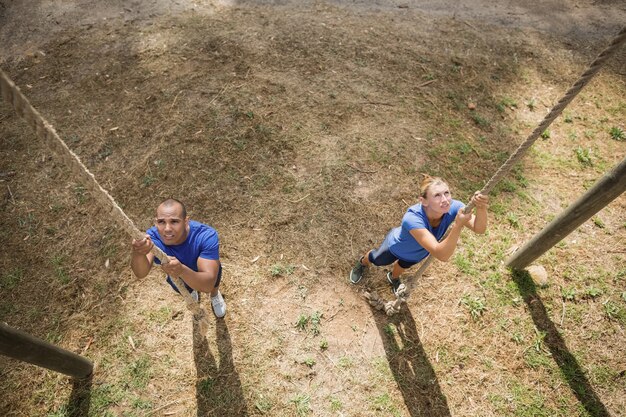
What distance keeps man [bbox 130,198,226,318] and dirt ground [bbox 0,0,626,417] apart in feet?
4.10

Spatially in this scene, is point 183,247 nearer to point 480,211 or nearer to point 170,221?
point 170,221

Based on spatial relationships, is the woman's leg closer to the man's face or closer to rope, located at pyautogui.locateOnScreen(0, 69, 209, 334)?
the man's face

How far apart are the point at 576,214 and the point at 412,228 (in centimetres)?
196

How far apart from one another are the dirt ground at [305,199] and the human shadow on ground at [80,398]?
18 millimetres

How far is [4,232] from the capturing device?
4.79 metres

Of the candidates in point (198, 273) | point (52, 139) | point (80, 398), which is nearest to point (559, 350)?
point (198, 273)

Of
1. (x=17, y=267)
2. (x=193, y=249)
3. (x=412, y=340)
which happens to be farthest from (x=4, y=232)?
(x=412, y=340)

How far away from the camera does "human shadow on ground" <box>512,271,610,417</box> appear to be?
3713 mm

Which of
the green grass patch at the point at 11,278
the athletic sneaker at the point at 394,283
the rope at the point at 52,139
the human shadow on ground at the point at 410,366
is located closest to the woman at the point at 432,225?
the athletic sneaker at the point at 394,283

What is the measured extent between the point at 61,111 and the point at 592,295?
837cm

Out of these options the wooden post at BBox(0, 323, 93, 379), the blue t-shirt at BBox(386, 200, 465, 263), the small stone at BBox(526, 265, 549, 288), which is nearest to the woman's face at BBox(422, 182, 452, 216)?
the blue t-shirt at BBox(386, 200, 465, 263)

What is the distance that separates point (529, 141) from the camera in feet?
7.34

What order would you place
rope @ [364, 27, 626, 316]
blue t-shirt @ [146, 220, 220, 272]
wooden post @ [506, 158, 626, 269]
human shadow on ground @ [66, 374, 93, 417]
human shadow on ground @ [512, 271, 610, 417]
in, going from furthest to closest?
human shadow on ground @ [512, 271, 610, 417] → human shadow on ground @ [66, 374, 93, 417] → wooden post @ [506, 158, 626, 269] → blue t-shirt @ [146, 220, 220, 272] → rope @ [364, 27, 626, 316]

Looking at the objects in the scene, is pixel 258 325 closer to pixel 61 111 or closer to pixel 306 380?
pixel 306 380
